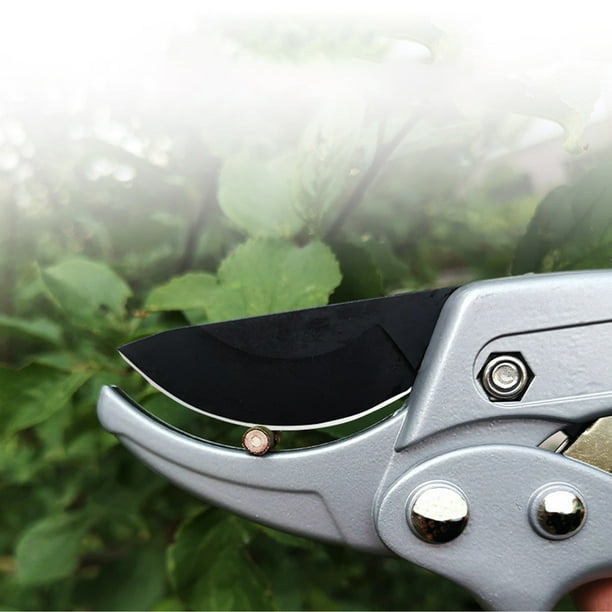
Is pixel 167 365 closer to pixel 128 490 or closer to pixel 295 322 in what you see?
pixel 295 322

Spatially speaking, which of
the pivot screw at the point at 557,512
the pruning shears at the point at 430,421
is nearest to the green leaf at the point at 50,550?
the pruning shears at the point at 430,421

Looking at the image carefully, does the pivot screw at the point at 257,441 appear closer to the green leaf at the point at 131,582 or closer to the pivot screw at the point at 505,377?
the pivot screw at the point at 505,377

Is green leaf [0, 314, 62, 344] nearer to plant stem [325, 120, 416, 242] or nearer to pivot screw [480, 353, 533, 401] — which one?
plant stem [325, 120, 416, 242]

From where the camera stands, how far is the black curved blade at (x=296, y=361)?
418 mm

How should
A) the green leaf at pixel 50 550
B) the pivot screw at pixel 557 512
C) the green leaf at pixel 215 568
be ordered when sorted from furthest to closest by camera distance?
the green leaf at pixel 50 550, the green leaf at pixel 215 568, the pivot screw at pixel 557 512

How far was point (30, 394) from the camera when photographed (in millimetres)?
540

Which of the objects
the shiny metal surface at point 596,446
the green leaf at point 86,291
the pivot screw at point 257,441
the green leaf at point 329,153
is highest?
the green leaf at point 329,153

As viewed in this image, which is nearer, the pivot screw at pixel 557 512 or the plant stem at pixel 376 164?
the pivot screw at pixel 557 512

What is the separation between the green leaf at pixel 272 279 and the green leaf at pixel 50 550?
0.30 metres

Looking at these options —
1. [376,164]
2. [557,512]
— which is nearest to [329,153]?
[376,164]

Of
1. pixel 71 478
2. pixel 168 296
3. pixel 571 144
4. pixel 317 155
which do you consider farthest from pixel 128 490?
pixel 571 144

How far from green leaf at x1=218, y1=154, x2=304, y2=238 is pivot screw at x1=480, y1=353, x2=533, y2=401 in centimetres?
19

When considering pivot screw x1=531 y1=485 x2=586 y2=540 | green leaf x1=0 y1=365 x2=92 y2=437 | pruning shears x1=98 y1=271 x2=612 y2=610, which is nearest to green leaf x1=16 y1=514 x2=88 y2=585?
green leaf x1=0 y1=365 x2=92 y2=437

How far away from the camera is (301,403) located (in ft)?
1.39
